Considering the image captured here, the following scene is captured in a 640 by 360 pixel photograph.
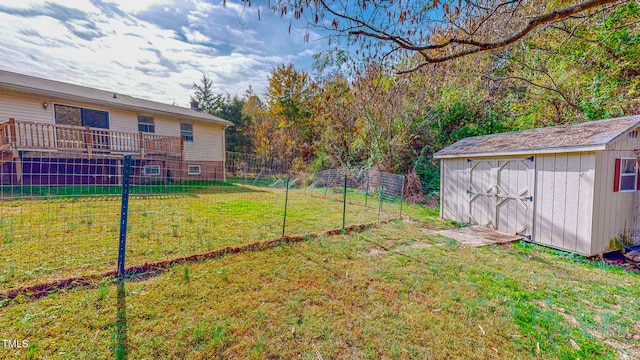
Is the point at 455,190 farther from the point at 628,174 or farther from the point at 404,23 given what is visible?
the point at 404,23

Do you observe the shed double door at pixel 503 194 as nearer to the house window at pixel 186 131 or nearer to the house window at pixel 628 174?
the house window at pixel 628 174

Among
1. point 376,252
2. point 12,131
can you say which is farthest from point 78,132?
point 376,252

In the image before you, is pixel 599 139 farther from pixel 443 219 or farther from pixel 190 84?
pixel 190 84

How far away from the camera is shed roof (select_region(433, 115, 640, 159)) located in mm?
4156

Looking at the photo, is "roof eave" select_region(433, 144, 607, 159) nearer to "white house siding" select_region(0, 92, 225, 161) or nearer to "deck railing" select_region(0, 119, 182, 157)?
"deck railing" select_region(0, 119, 182, 157)

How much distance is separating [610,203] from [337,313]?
5.49m

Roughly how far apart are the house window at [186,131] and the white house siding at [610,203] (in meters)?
15.5

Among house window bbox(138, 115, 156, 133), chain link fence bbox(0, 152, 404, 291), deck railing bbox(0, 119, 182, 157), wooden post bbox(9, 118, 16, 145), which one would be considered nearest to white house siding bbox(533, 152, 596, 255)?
chain link fence bbox(0, 152, 404, 291)

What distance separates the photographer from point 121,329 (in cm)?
205

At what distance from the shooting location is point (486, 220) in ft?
20.0

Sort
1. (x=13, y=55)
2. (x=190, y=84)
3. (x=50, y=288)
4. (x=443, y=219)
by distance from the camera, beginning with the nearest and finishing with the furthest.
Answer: (x=50, y=288) → (x=443, y=219) → (x=13, y=55) → (x=190, y=84)

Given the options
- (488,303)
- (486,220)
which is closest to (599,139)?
(486,220)

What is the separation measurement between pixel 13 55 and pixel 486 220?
16.9 metres

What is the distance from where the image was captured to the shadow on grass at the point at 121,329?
1.81 metres
